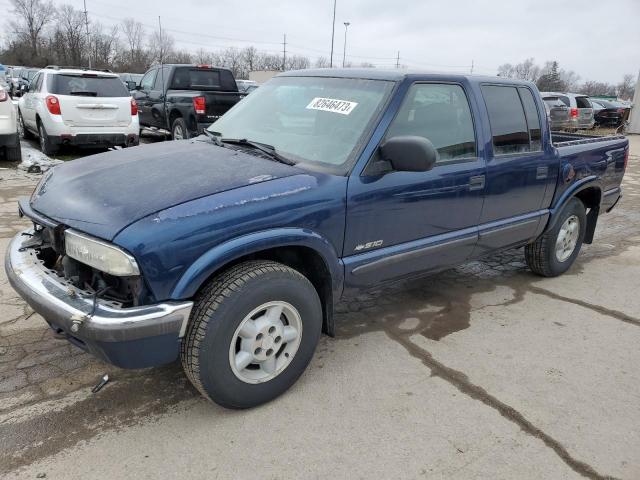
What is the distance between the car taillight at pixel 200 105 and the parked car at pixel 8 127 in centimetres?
309

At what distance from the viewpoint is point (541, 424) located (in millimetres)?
2705

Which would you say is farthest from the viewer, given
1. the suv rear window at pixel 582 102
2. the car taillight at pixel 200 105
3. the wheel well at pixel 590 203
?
the suv rear window at pixel 582 102

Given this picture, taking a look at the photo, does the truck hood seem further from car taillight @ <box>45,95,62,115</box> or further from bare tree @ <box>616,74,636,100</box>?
bare tree @ <box>616,74,636,100</box>

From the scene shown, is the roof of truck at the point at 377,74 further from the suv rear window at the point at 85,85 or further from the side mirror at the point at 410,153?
the suv rear window at the point at 85,85

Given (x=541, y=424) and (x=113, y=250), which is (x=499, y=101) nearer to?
(x=541, y=424)

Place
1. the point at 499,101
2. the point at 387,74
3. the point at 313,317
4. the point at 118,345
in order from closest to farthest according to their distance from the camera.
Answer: the point at 118,345 < the point at 313,317 < the point at 387,74 < the point at 499,101

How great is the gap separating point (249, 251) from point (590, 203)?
4180 millimetres

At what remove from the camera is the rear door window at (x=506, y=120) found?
381 centimetres

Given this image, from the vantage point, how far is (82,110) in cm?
902

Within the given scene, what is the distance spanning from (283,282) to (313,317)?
0.34 m

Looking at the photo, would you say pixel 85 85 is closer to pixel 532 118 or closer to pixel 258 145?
pixel 258 145

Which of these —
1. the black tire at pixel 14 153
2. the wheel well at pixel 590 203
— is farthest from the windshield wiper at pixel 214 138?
the black tire at pixel 14 153

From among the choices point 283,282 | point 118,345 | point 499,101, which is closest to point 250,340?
point 283,282

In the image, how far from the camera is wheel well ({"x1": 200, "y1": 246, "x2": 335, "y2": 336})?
282 centimetres
